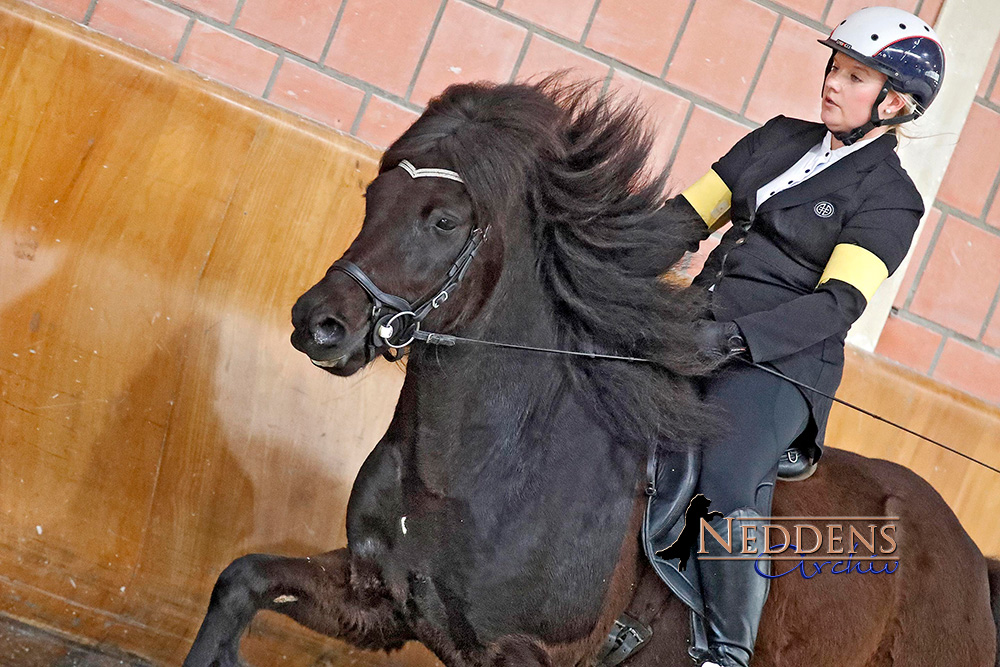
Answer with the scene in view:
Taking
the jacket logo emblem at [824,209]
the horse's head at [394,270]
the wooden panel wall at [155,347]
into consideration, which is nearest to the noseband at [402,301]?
the horse's head at [394,270]

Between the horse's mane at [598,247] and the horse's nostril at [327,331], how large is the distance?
396 millimetres

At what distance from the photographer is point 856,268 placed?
1.99 meters

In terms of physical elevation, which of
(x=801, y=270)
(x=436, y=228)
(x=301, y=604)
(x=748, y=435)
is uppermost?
(x=801, y=270)

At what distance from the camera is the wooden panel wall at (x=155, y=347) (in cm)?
289

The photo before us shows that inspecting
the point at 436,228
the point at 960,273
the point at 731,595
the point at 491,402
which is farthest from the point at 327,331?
the point at 960,273

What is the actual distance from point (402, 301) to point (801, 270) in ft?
2.91

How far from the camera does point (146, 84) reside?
3.05 metres

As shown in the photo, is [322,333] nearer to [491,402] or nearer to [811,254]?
[491,402]

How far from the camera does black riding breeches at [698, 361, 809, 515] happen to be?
1.98 m

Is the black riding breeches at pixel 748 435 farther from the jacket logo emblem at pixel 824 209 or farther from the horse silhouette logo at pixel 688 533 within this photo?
the jacket logo emblem at pixel 824 209

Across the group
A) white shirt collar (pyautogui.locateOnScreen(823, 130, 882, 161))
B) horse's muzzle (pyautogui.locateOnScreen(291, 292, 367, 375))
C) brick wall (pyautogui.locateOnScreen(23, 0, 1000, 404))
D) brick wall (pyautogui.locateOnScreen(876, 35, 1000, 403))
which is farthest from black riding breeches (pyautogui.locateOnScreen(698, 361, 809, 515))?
brick wall (pyautogui.locateOnScreen(876, 35, 1000, 403))

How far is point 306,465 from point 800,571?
161cm

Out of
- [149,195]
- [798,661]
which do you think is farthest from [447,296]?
[149,195]

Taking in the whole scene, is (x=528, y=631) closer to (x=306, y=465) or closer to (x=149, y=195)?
(x=306, y=465)
